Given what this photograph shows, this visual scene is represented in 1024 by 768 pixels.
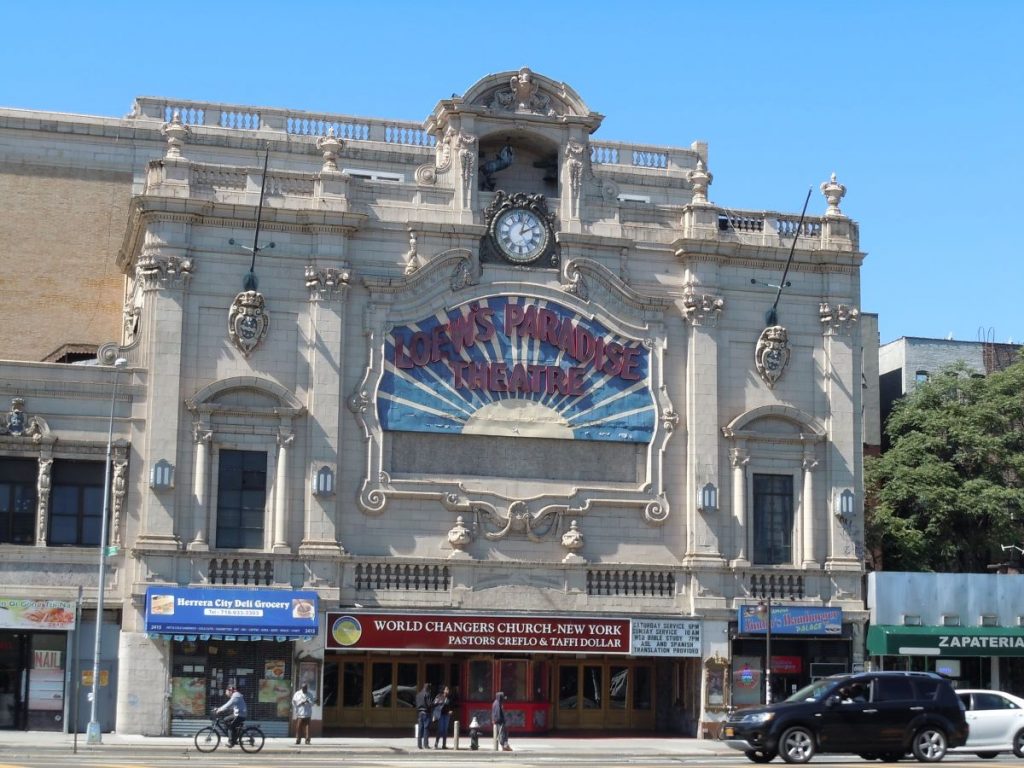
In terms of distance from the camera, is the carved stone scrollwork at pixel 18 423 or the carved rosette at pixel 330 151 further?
the carved rosette at pixel 330 151

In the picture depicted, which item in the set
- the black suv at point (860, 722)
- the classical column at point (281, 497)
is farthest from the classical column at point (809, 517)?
the classical column at point (281, 497)

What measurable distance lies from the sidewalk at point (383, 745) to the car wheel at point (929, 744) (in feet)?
23.2

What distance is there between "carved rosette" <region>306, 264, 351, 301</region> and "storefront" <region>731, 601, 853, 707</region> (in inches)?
604

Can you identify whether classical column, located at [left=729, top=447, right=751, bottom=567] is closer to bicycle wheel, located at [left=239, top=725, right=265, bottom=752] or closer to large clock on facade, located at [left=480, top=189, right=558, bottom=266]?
large clock on facade, located at [left=480, top=189, right=558, bottom=266]

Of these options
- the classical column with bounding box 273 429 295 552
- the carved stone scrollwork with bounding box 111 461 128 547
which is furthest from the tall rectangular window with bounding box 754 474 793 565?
the carved stone scrollwork with bounding box 111 461 128 547

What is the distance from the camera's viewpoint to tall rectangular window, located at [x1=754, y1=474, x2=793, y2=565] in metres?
52.3

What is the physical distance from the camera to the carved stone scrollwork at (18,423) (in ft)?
154

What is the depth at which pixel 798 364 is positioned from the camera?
53250 mm

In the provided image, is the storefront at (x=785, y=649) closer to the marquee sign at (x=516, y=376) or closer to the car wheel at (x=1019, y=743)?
the marquee sign at (x=516, y=376)

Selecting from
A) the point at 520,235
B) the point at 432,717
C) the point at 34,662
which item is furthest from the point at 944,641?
the point at 34,662

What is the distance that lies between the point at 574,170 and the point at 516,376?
22.0 ft

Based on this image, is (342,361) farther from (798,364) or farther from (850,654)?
(850,654)

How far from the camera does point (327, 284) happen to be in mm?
49812

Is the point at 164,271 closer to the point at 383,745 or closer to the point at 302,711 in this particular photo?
the point at 302,711
